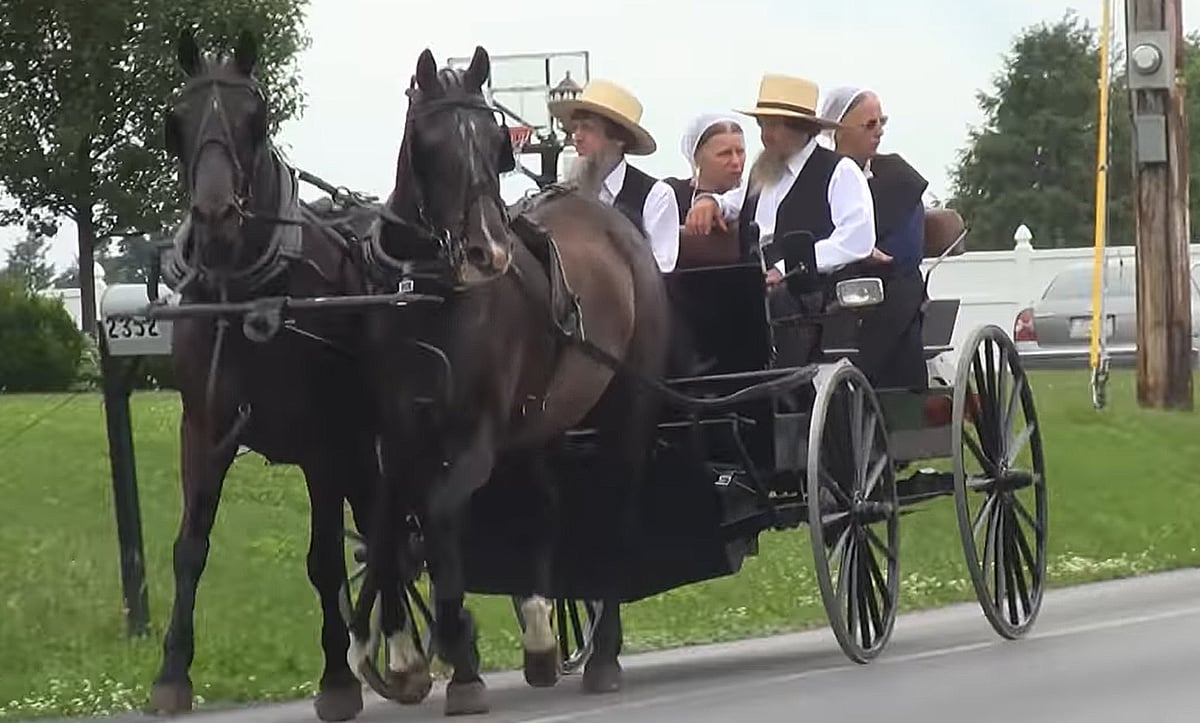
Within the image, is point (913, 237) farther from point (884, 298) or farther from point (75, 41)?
point (75, 41)

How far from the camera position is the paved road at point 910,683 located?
9953 millimetres

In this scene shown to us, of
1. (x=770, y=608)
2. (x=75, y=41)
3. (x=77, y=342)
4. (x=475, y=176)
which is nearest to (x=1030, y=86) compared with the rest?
(x=75, y=41)

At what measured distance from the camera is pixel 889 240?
491 inches

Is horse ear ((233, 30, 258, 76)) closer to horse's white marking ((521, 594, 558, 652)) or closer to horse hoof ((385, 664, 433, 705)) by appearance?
horse hoof ((385, 664, 433, 705))

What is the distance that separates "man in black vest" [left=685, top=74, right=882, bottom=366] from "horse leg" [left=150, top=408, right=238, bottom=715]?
2916 millimetres

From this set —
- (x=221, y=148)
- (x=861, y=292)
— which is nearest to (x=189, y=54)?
(x=221, y=148)

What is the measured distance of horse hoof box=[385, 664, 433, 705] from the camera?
10172 millimetres

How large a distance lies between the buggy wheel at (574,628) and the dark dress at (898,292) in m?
1.68

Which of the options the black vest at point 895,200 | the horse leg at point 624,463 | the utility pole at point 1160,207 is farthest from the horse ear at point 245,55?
the utility pole at point 1160,207

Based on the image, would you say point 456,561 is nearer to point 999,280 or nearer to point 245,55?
point 245,55

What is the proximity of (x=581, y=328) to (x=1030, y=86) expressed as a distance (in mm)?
74545

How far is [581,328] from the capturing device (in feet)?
34.4

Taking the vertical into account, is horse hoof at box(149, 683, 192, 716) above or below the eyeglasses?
below

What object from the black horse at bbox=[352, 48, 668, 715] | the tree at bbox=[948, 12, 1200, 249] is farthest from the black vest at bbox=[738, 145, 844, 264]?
the tree at bbox=[948, 12, 1200, 249]
